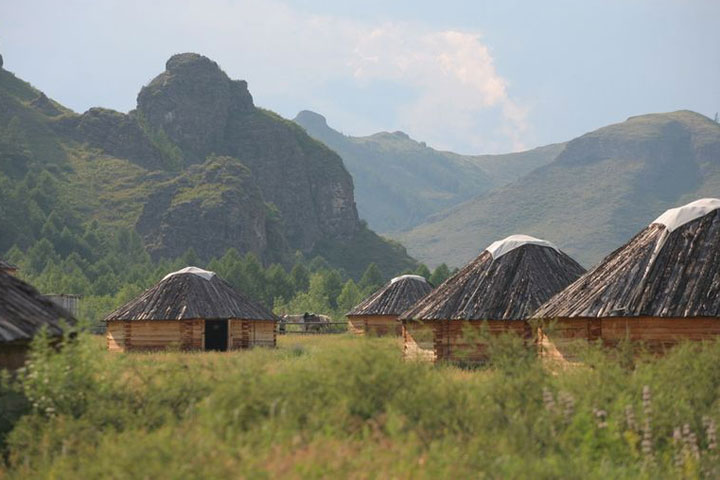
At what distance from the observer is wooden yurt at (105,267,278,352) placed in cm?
4031

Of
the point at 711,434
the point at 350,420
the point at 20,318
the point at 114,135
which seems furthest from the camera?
the point at 114,135

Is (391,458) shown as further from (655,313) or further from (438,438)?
(655,313)

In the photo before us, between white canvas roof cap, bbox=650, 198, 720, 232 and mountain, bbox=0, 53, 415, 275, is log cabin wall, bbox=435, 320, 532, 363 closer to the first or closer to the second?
white canvas roof cap, bbox=650, 198, 720, 232

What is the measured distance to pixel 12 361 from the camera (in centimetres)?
1594

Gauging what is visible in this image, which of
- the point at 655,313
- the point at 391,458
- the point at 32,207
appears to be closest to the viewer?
the point at 391,458

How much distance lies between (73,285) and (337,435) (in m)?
78.3

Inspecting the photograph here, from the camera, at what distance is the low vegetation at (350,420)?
37.0 feet

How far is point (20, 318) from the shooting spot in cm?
1619

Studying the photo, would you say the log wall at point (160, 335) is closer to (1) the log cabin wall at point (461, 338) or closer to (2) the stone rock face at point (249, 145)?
(1) the log cabin wall at point (461, 338)

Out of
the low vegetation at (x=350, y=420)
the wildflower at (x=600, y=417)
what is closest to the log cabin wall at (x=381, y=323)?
the low vegetation at (x=350, y=420)

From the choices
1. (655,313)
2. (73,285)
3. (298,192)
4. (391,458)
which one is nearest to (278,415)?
(391,458)

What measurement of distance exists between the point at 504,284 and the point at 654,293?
27.7ft

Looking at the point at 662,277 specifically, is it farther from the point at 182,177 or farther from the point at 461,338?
the point at 182,177

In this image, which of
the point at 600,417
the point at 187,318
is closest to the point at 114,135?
the point at 187,318
